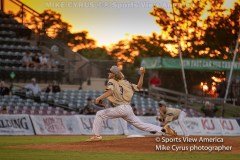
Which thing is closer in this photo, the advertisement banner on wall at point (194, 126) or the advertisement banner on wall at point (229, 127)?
the advertisement banner on wall at point (194, 126)

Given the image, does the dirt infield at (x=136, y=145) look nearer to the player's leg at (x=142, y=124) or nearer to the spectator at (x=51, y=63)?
the player's leg at (x=142, y=124)

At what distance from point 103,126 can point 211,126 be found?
19.7ft

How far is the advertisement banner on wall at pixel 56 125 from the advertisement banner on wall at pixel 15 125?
296 millimetres

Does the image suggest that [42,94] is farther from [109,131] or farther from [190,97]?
[190,97]

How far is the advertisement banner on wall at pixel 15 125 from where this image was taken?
32625 mm

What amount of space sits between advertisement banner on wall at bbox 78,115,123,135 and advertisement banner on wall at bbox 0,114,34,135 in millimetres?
2639

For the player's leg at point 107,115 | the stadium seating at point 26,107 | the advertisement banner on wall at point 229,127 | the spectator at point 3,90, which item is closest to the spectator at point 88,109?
the stadium seating at point 26,107

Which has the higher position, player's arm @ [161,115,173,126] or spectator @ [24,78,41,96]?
spectator @ [24,78,41,96]

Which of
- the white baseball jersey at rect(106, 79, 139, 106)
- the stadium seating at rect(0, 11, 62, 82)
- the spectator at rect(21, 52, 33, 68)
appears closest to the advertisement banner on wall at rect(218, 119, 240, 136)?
the stadium seating at rect(0, 11, 62, 82)

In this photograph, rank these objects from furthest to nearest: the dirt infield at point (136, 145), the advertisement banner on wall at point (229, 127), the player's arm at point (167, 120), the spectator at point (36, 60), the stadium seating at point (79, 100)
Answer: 1. the spectator at point (36, 60)
2. the stadium seating at point (79, 100)
3. the advertisement banner on wall at point (229, 127)
4. the player's arm at point (167, 120)
5. the dirt infield at point (136, 145)

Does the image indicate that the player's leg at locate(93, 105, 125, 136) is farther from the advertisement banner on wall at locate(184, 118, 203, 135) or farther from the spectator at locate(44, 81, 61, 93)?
the spectator at locate(44, 81, 61, 93)

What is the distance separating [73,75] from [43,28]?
4081 mm

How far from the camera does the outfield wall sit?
108 ft

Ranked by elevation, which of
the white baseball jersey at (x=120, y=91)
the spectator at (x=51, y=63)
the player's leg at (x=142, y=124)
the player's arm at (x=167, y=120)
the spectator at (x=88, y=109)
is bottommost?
the spectator at (x=88, y=109)
